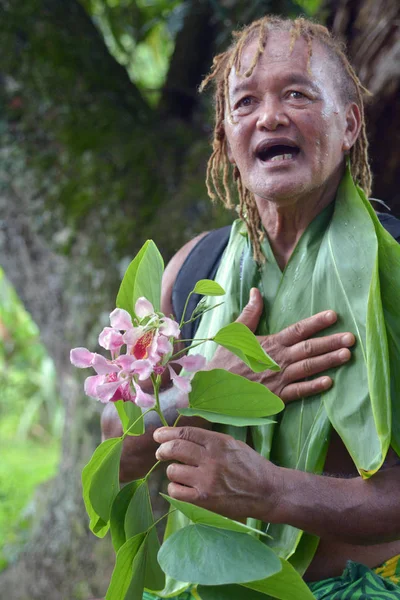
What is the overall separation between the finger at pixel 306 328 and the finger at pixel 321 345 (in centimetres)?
2

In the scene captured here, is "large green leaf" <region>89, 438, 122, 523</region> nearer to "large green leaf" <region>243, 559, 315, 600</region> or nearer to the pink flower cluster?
the pink flower cluster

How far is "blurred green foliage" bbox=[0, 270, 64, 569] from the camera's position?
7.39m

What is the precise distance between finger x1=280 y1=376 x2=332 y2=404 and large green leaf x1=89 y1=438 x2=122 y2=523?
0.39 metres

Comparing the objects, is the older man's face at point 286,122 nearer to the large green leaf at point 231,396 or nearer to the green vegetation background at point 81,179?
the large green leaf at point 231,396

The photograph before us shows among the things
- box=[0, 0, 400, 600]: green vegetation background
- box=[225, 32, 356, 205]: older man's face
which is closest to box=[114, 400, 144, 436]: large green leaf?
box=[225, 32, 356, 205]: older man's face

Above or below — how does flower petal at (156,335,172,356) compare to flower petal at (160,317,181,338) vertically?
below

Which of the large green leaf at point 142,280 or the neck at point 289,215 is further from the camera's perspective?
the neck at point 289,215

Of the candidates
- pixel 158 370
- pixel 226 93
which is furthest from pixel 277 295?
pixel 158 370

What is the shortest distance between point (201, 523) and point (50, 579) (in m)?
2.02

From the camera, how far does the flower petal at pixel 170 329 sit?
1.06 m

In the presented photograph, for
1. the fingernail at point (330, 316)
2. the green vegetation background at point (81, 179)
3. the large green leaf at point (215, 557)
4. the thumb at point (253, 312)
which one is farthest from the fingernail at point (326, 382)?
the green vegetation background at point (81, 179)

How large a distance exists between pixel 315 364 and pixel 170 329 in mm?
429

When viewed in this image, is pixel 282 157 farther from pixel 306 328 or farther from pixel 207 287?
pixel 207 287

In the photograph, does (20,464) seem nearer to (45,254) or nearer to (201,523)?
(45,254)
